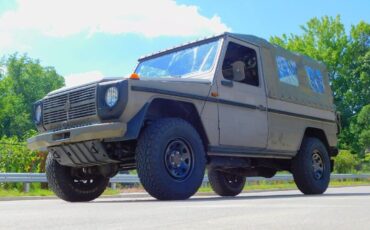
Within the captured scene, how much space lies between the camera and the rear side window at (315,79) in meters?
9.43

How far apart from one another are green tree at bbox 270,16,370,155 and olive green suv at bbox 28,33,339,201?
32.7 metres

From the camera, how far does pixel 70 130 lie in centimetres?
615

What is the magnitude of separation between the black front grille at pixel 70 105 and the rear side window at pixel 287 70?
3.54 m

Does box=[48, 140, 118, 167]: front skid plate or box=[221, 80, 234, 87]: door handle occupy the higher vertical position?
box=[221, 80, 234, 87]: door handle

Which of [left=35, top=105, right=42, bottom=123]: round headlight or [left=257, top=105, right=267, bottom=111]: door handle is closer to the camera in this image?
[left=35, top=105, right=42, bottom=123]: round headlight

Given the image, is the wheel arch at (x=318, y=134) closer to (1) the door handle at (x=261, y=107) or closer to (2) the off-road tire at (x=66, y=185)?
Answer: (1) the door handle at (x=261, y=107)

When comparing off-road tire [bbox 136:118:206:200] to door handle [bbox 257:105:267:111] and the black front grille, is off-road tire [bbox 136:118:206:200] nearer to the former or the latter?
the black front grille

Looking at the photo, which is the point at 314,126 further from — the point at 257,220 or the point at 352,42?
the point at 352,42


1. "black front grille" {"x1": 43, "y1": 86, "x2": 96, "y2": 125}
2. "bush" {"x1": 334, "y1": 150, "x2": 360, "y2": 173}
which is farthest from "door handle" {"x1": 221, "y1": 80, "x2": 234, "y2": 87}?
"bush" {"x1": 334, "y1": 150, "x2": 360, "y2": 173}

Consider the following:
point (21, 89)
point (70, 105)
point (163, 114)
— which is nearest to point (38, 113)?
point (70, 105)

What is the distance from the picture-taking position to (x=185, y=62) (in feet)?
25.3

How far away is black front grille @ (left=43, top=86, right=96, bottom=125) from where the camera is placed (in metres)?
6.16

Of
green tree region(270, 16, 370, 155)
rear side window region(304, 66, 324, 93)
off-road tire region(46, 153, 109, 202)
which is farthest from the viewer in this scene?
green tree region(270, 16, 370, 155)

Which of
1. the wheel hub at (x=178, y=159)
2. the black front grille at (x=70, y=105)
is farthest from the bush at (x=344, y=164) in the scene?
the black front grille at (x=70, y=105)
